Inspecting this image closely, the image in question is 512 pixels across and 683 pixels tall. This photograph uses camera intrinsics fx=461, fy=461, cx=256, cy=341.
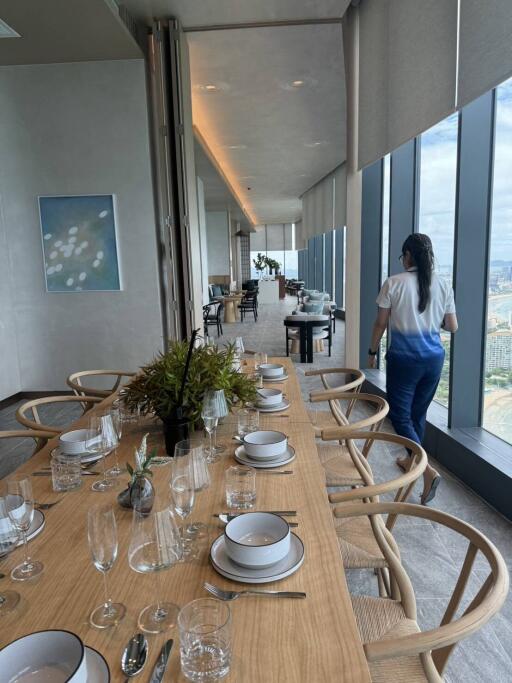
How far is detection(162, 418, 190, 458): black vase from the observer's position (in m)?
1.78

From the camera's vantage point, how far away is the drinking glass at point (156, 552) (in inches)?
Result: 37.0

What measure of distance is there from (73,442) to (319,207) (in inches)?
512

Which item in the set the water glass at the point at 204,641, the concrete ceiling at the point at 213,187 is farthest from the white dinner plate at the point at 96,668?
the concrete ceiling at the point at 213,187

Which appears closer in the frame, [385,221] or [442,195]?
[442,195]

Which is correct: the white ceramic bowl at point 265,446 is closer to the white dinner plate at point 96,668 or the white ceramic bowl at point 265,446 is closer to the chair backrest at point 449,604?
the chair backrest at point 449,604

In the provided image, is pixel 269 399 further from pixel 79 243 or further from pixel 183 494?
pixel 79 243

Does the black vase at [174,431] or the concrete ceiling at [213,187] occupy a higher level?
the concrete ceiling at [213,187]

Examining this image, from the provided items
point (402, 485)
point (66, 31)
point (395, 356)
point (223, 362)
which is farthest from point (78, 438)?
point (66, 31)

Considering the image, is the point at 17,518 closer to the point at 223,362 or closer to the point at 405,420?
the point at 223,362

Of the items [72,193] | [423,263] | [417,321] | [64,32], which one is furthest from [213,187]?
[417,321]

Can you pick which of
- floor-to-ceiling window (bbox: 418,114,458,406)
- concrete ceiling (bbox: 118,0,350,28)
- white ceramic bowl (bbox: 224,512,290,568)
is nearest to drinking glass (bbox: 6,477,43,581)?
white ceramic bowl (bbox: 224,512,290,568)

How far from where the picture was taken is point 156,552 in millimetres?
1035

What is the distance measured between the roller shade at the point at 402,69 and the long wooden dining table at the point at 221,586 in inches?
109

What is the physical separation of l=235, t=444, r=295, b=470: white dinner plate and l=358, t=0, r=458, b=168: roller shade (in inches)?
96.0
